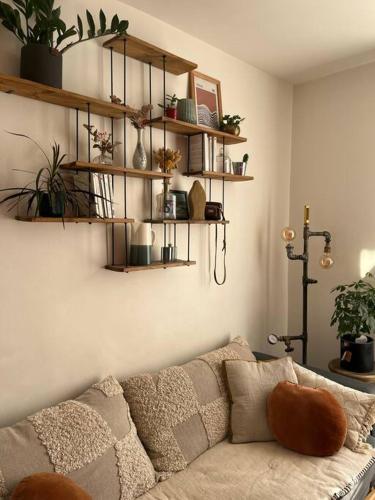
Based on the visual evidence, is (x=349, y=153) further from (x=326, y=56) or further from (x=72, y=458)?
(x=72, y=458)

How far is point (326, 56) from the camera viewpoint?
269cm

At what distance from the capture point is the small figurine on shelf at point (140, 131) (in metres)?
1.99

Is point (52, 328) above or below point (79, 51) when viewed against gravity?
below

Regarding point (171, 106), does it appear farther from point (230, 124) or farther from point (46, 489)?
point (46, 489)

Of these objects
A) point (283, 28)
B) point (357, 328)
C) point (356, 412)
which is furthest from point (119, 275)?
point (283, 28)

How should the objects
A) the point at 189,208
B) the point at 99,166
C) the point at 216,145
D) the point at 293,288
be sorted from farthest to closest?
the point at 293,288 → the point at 216,145 → the point at 189,208 → the point at 99,166

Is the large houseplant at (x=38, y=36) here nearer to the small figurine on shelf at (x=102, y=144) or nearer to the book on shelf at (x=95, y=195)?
the small figurine on shelf at (x=102, y=144)

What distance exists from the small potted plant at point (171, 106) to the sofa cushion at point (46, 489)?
68.1 inches

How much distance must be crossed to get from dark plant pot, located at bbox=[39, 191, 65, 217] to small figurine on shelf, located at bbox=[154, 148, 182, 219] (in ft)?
1.99

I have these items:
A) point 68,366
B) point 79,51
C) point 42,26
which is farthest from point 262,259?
point 42,26

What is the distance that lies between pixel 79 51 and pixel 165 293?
1.31 meters

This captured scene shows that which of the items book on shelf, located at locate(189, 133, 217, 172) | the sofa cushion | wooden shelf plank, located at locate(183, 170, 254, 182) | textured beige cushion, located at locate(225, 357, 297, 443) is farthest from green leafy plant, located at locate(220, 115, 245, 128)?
the sofa cushion

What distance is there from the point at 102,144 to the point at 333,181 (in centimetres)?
183

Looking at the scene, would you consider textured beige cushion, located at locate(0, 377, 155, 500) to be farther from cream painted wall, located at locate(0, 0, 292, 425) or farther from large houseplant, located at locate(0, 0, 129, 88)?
large houseplant, located at locate(0, 0, 129, 88)
